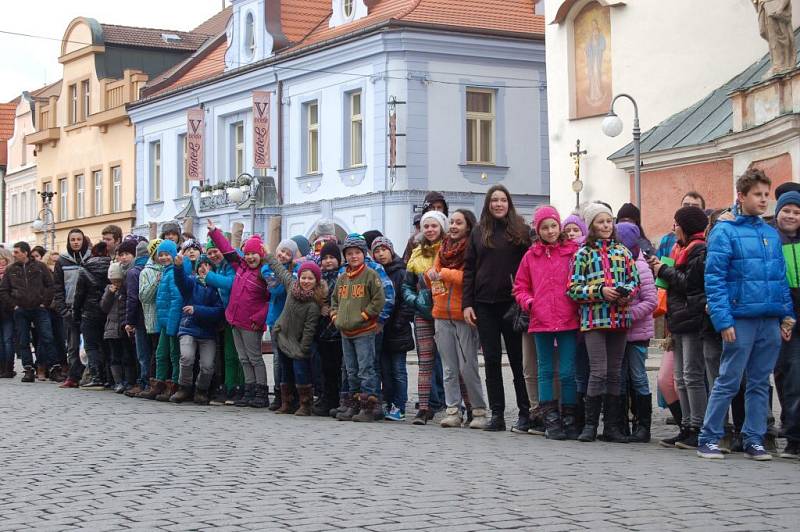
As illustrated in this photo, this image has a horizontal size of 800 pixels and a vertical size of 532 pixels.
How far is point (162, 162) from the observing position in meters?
47.2

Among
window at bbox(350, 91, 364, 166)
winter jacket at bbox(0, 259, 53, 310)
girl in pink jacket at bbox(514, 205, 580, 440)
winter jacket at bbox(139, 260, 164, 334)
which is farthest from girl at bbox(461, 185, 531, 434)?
window at bbox(350, 91, 364, 166)

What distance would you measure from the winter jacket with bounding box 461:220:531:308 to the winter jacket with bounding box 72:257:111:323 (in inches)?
276

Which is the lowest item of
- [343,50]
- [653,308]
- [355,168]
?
[653,308]

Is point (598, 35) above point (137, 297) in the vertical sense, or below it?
above

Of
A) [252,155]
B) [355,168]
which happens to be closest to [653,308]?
[355,168]

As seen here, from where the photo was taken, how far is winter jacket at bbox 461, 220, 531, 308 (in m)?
12.5

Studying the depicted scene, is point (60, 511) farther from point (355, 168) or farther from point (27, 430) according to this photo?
point (355, 168)

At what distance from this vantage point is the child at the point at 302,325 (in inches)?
572

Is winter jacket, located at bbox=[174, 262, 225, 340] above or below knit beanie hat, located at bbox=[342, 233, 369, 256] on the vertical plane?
below

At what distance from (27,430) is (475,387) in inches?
147

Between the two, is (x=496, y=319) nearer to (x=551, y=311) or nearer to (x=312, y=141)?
(x=551, y=311)

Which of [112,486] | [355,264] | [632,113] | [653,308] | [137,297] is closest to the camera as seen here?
[112,486]

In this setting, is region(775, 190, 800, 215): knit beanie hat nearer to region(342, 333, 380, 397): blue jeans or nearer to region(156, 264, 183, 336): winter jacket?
region(342, 333, 380, 397): blue jeans

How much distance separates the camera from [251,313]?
15.7 m
